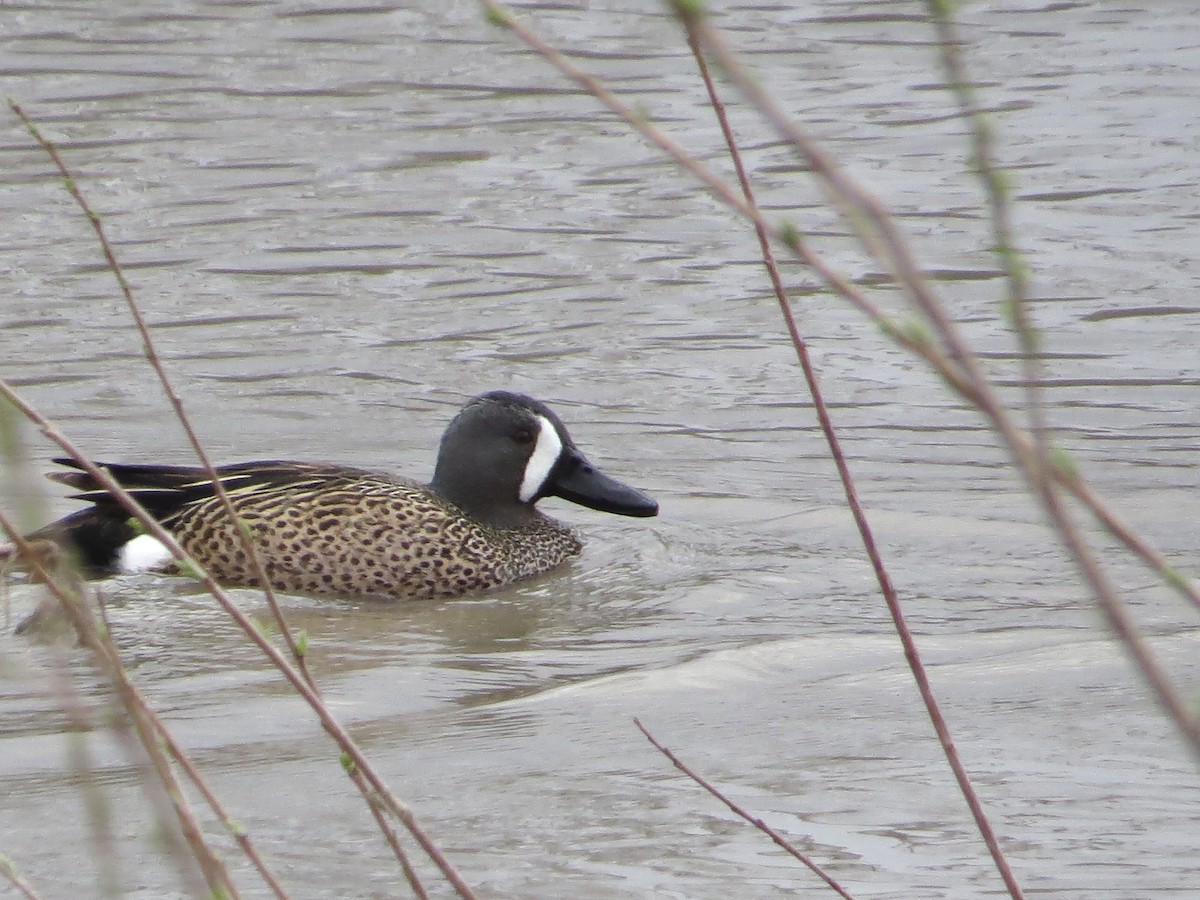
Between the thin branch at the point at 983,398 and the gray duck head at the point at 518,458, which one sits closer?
the thin branch at the point at 983,398

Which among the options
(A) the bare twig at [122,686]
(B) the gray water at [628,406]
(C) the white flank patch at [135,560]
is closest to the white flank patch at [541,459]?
(B) the gray water at [628,406]

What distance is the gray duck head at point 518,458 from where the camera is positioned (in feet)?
24.8

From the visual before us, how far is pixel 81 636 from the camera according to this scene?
2107 millimetres

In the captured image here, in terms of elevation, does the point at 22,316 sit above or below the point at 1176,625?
above

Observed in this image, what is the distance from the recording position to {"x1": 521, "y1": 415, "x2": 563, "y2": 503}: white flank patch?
24.8 ft

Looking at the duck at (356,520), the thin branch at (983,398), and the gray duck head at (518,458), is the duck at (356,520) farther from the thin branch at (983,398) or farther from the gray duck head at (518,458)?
the thin branch at (983,398)

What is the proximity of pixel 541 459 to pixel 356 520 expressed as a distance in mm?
736

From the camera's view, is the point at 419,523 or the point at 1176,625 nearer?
the point at 1176,625

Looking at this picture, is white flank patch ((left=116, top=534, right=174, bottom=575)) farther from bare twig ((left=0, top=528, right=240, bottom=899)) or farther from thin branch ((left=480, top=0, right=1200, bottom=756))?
thin branch ((left=480, top=0, right=1200, bottom=756))

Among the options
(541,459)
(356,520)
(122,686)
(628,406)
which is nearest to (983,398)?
(122,686)

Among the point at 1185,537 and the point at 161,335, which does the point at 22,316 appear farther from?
the point at 1185,537

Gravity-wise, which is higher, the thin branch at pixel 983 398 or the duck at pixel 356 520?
the thin branch at pixel 983 398

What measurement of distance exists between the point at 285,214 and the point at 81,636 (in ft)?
31.5

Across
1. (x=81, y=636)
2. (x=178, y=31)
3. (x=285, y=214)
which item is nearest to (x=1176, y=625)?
(x=81, y=636)
